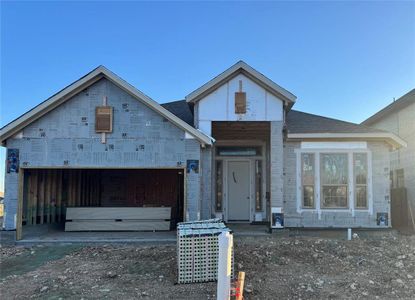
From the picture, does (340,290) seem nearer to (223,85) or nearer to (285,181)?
(285,181)

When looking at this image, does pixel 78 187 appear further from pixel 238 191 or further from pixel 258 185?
pixel 258 185

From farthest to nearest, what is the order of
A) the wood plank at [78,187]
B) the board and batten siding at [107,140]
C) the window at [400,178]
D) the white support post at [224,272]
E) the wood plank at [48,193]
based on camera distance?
the window at [400,178] → the wood plank at [78,187] → the wood plank at [48,193] → the board and batten siding at [107,140] → the white support post at [224,272]

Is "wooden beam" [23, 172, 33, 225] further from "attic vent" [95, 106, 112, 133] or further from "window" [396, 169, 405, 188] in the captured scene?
"window" [396, 169, 405, 188]

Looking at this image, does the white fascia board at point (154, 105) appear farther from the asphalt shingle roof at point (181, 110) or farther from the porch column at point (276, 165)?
the asphalt shingle roof at point (181, 110)

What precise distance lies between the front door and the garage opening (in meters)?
1.96

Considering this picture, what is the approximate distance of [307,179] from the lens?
1339 cm

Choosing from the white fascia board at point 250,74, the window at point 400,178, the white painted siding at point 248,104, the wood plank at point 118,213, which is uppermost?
the white fascia board at point 250,74

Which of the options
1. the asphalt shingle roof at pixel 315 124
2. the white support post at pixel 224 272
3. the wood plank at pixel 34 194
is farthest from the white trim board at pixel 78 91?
the white support post at pixel 224 272

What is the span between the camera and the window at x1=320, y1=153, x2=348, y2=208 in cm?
1334

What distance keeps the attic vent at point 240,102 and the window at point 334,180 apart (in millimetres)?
3029

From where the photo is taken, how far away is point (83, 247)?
11141mm

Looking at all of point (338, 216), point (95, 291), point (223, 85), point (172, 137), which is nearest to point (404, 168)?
point (338, 216)

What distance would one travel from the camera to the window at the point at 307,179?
1334 cm

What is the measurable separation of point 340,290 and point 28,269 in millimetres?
6635
